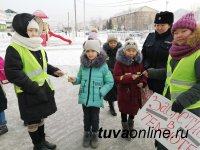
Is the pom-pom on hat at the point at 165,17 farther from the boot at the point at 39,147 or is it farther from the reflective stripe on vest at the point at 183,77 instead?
the boot at the point at 39,147

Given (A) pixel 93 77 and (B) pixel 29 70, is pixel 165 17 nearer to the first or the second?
(A) pixel 93 77

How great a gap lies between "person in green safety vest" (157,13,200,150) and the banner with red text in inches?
4.5

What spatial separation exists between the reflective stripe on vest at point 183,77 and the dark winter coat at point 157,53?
67cm

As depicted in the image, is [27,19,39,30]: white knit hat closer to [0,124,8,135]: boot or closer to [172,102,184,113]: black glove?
[172,102,184,113]: black glove

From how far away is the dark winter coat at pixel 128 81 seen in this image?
3.04 meters

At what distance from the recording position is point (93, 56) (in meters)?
2.96

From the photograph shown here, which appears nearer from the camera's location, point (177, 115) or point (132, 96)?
point (177, 115)

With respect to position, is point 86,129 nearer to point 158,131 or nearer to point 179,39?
point 158,131

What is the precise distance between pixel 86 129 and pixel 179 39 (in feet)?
5.91

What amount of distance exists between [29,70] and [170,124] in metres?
1.60

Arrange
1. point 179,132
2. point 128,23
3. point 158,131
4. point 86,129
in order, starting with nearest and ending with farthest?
point 179,132, point 158,131, point 86,129, point 128,23

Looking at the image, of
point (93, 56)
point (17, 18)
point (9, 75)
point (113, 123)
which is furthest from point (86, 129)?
point (17, 18)

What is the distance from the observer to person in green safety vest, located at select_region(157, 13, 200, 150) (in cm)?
193

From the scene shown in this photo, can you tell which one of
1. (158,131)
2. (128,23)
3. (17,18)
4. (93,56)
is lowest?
(158,131)
